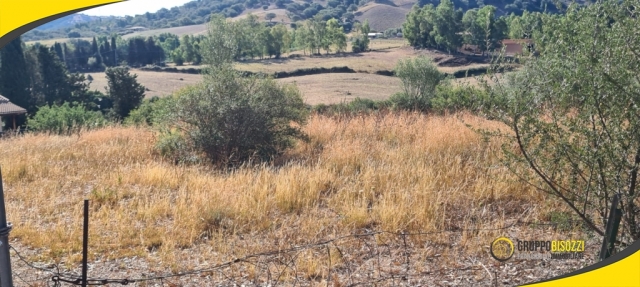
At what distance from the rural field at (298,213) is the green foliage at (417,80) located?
7.01 meters

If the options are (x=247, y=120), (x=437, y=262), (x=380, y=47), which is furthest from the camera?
(x=380, y=47)

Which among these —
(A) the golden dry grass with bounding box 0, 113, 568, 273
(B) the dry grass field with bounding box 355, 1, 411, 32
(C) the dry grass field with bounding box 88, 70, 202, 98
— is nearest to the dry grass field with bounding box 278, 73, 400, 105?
(B) the dry grass field with bounding box 355, 1, 411, 32

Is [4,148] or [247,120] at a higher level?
[247,120]

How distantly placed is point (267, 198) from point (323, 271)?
1960 millimetres

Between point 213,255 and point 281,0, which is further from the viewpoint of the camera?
point 281,0

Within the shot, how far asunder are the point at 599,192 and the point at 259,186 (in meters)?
4.16

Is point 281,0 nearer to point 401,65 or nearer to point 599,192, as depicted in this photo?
point 401,65

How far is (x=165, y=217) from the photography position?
6043 millimetres

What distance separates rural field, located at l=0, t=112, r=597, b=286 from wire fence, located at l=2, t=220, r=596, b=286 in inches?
0.7

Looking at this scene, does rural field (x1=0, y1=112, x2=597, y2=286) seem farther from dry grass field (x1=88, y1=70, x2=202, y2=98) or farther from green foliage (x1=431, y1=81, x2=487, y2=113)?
dry grass field (x1=88, y1=70, x2=202, y2=98)

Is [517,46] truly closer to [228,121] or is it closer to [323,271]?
[323,271]

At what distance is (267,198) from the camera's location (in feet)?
20.4

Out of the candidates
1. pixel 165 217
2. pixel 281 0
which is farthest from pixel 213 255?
pixel 281 0

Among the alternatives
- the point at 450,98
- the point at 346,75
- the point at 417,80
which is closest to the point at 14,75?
the point at 346,75
